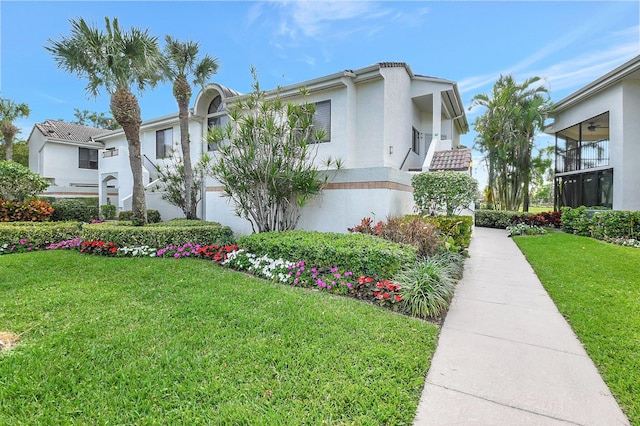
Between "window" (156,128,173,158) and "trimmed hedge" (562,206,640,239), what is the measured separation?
21.0 m

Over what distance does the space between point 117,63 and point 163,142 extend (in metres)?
9.76

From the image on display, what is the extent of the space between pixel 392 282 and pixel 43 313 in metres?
5.42

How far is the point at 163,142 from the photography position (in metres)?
18.9

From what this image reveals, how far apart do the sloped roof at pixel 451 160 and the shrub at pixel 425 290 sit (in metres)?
7.64

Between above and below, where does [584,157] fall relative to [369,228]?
above

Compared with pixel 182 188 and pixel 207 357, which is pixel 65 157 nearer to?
pixel 182 188

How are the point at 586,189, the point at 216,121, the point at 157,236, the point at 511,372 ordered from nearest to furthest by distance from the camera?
the point at 511,372, the point at 157,236, the point at 216,121, the point at 586,189

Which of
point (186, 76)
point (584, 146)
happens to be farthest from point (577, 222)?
point (186, 76)

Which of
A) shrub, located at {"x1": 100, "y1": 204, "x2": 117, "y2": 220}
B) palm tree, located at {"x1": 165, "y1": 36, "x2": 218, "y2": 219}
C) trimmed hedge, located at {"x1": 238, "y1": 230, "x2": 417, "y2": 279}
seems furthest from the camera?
shrub, located at {"x1": 100, "y1": 204, "x2": 117, "y2": 220}

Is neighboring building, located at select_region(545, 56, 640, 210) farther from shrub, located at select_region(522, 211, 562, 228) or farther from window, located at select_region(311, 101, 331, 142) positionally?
window, located at select_region(311, 101, 331, 142)

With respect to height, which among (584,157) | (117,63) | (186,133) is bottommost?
(584,157)

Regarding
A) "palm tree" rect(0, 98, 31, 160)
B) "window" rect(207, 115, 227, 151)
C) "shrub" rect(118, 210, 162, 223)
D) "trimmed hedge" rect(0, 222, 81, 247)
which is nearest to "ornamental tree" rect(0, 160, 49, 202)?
"trimmed hedge" rect(0, 222, 81, 247)

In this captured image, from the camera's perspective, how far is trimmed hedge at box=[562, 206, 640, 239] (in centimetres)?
1029

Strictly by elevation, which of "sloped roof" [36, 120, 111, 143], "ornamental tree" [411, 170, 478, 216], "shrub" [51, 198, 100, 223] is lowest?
"shrub" [51, 198, 100, 223]
